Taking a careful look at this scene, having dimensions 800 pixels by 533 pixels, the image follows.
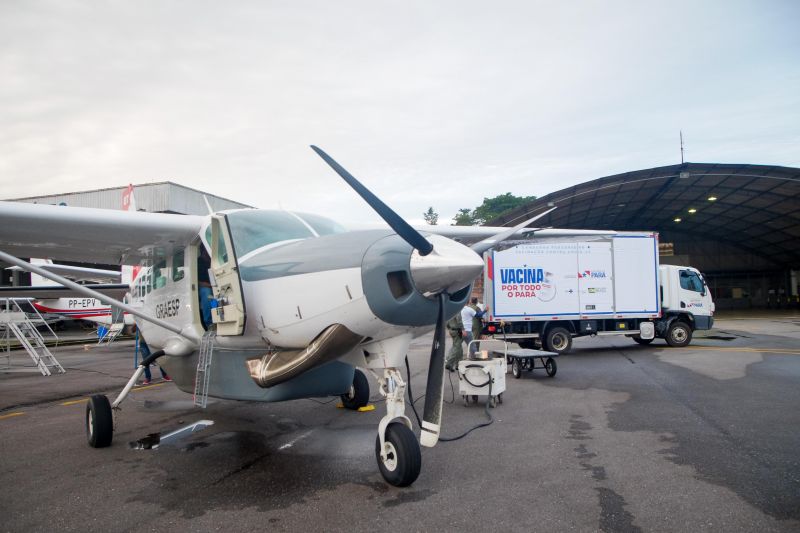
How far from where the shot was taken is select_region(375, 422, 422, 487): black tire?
4.23m

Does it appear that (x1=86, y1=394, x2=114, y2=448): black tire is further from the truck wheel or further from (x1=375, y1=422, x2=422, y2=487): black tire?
the truck wheel

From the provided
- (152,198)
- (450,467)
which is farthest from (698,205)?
(450,467)

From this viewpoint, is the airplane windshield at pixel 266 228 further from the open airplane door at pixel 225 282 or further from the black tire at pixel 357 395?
the black tire at pixel 357 395

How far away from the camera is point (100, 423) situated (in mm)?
5996

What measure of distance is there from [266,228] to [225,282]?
692mm

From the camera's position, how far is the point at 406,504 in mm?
4074

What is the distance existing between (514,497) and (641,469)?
1.51 meters

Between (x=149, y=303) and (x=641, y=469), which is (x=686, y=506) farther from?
(x=149, y=303)

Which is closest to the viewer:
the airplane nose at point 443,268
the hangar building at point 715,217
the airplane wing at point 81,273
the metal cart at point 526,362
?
the airplane nose at point 443,268

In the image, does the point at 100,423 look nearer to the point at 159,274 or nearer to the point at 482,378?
the point at 159,274

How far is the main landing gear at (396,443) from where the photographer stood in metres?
4.24

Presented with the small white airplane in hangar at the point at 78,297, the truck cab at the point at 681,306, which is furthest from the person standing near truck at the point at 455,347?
the truck cab at the point at 681,306

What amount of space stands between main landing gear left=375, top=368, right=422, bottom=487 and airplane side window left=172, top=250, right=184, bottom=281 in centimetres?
335

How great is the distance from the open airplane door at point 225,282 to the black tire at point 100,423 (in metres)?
2.26
